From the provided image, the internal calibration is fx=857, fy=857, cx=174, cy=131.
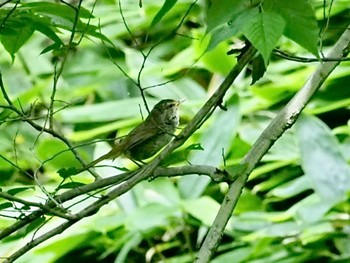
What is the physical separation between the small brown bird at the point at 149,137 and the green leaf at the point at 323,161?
0.86 metres

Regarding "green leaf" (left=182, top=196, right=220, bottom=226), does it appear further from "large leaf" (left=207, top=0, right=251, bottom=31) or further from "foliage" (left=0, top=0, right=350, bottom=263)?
"large leaf" (left=207, top=0, right=251, bottom=31)

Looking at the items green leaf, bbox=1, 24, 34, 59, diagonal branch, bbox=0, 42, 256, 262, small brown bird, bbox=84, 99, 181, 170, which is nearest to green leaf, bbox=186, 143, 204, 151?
diagonal branch, bbox=0, 42, 256, 262

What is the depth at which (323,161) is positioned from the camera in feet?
8.39

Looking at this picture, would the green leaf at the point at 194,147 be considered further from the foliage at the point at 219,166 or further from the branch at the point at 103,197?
the foliage at the point at 219,166

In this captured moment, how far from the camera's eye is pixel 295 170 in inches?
113

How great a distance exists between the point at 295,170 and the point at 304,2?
184 cm

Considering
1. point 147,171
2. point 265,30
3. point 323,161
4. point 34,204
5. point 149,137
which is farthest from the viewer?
point 323,161

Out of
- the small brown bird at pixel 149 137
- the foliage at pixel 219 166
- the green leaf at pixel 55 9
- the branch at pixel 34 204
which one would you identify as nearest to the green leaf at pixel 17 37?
the green leaf at pixel 55 9

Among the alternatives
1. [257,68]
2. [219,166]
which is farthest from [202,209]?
[257,68]

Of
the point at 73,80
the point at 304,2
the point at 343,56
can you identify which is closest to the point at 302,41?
the point at 304,2

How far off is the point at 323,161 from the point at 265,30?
1.57 m

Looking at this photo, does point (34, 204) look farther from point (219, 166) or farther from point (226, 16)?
point (219, 166)

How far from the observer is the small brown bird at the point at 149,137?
1.58 meters

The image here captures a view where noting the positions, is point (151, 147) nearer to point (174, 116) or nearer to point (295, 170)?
point (174, 116)
